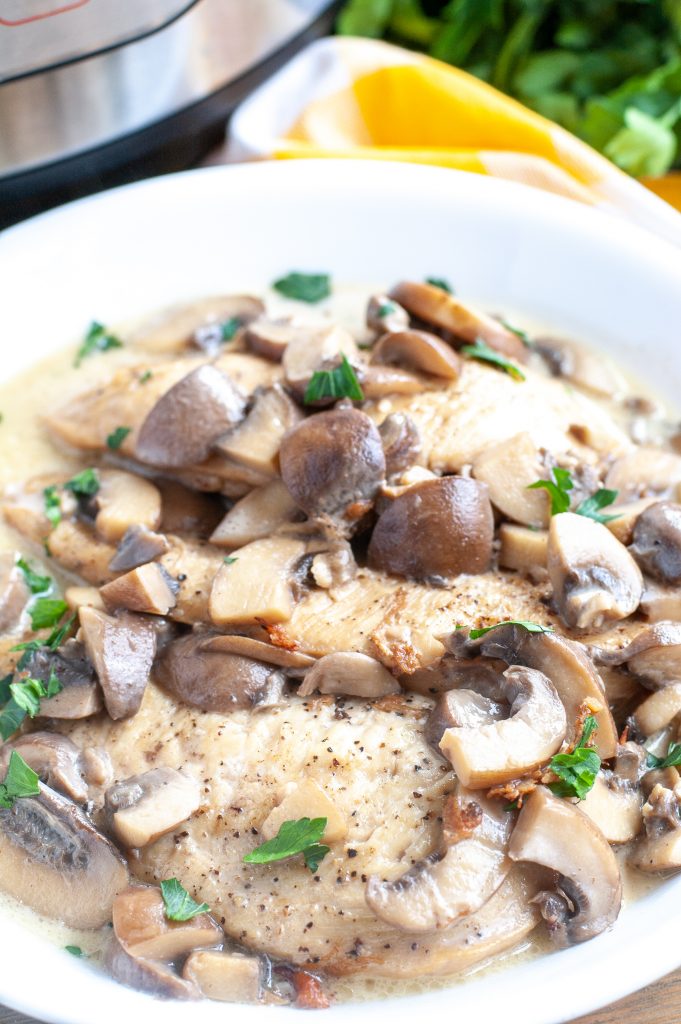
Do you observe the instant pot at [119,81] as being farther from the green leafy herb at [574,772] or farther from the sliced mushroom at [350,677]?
the green leafy herb at [574,772]

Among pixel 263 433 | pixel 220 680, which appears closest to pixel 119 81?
pixel 263 433

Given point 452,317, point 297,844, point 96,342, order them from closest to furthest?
point 297,844, point 452,317, point 96,342

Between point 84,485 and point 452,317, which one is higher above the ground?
point 452,317

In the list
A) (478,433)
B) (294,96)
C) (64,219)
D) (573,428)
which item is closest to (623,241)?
(573,428)

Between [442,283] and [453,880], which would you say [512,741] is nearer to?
[453,880]

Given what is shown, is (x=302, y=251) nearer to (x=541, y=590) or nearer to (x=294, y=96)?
(x=294, y=96)

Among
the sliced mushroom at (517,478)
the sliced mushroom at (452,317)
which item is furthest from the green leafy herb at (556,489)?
the sliced mushroom at (452,317)
